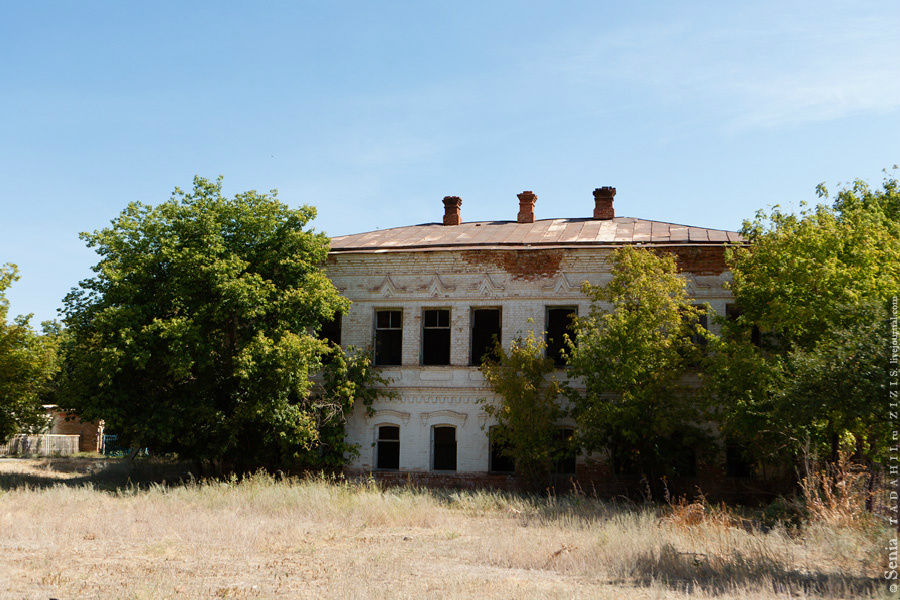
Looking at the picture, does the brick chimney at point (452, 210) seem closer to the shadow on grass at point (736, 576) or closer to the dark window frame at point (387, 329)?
the dark window frame at point (387, 329)

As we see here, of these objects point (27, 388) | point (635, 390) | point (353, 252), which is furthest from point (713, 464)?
point (27, 388)

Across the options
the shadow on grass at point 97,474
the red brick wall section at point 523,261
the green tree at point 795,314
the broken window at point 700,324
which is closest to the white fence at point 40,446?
the shadow on grass at point 97,474

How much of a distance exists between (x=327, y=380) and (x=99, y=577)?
11779 millimetres

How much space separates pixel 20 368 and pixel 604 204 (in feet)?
60.9

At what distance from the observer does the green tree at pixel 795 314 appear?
13750mm

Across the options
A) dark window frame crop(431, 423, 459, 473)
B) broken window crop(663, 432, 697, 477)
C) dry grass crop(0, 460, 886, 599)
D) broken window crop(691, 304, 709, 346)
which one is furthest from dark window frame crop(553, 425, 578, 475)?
broken window crop(691, 304, 709, 346)

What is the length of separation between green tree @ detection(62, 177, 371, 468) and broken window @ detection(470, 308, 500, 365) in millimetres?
3688

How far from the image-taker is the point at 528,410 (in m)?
19.9

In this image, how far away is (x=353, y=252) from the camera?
76.6ft

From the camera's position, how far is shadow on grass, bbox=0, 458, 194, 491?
21094 mm

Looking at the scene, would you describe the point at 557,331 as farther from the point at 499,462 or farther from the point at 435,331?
the point at 499,462

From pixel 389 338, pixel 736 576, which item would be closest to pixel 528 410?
pixel 389 338

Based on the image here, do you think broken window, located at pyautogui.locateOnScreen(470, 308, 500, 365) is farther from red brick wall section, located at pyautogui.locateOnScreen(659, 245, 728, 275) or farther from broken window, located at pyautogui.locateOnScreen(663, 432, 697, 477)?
broken window, located at pyautogui.locateOnScreen(663, 432, 697, 477)

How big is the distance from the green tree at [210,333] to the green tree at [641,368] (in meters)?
6.76
